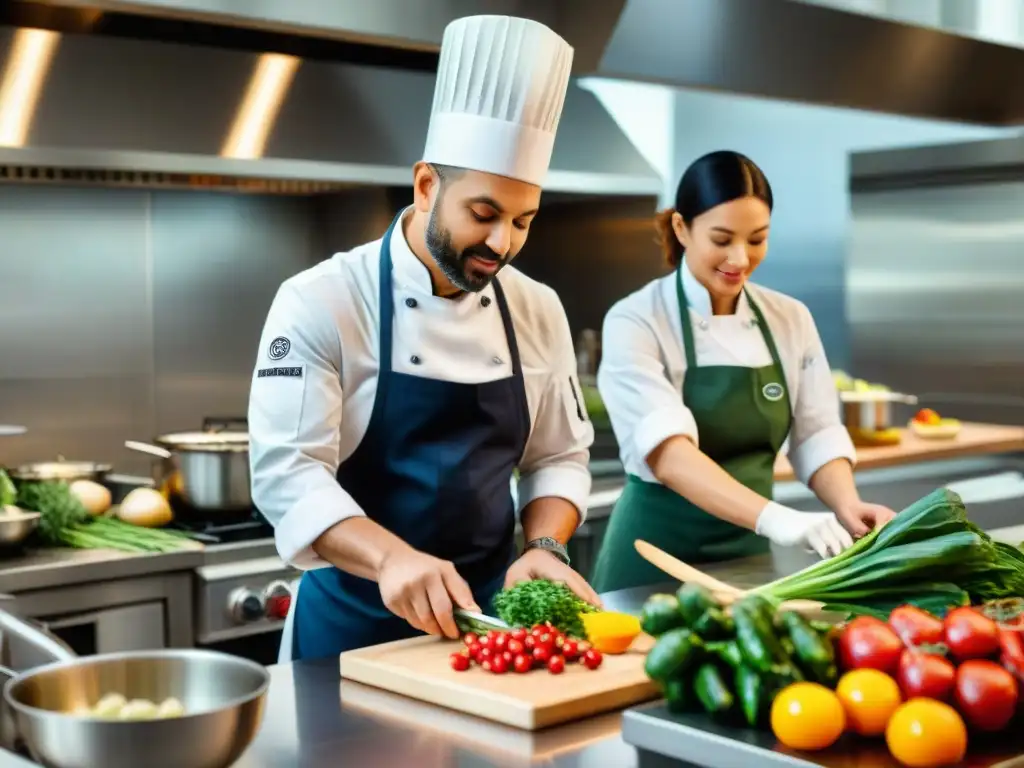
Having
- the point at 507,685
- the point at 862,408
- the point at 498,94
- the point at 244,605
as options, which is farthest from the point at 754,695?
the point at 862,408

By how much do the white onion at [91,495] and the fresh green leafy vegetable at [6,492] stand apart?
17 cm

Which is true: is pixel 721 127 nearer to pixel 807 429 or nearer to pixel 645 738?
pixel 807 429

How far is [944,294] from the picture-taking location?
4.89m

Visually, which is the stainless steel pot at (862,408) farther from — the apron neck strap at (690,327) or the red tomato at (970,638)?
the red tomato at (970,638)

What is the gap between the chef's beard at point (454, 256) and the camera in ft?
6.39

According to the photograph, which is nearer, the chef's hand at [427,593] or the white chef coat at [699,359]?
the chef's hand at [427,593]

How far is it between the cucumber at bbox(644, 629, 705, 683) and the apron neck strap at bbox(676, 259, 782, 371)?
142 centimetres

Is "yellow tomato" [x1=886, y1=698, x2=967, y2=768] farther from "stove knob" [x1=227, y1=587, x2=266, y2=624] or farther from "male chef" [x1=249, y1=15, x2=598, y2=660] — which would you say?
"stove knob" [x1=227, y1=587, x2=266, y2=624]

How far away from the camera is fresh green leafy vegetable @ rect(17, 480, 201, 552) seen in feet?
9.61

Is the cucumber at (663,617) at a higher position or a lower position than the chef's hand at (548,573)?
higher

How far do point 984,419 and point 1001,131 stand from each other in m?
1.09

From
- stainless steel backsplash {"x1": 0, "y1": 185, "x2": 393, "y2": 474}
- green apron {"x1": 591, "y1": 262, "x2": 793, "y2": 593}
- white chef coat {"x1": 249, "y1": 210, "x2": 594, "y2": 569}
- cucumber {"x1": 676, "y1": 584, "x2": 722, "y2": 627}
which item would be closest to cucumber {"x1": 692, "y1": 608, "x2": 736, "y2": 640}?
cucumber {"x1": 676, "y1": 584, "x2": 722, "y2": 627}

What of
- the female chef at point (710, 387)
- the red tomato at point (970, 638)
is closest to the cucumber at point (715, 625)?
the red tomato at point (970, 638)

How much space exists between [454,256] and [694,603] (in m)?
0.77
